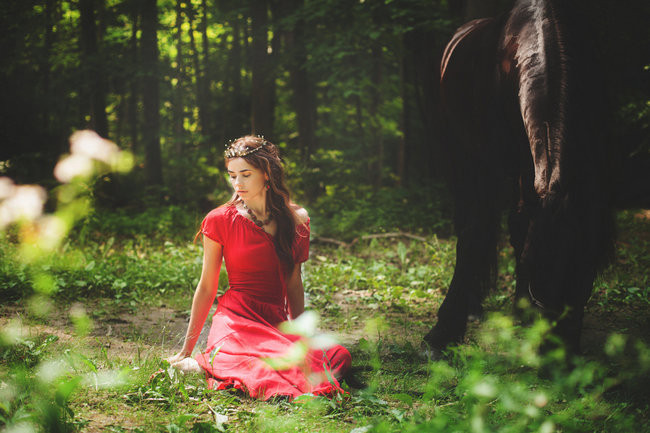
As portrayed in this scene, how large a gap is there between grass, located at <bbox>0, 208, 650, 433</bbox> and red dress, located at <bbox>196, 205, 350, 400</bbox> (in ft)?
0.37

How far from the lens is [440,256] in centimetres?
566

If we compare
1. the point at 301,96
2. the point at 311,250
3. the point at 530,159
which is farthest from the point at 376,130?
the point at 530,159

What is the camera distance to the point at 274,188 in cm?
273

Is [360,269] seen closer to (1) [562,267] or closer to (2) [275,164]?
(2) [275,164]

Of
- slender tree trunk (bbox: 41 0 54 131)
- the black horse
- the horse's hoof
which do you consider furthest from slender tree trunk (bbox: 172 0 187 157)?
the horse's hoof

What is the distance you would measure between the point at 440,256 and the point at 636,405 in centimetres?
351

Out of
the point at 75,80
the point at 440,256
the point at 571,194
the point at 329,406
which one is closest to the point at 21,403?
the point at 329,406

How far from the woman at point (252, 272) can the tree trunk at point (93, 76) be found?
735 cm

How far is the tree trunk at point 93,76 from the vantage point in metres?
8.77

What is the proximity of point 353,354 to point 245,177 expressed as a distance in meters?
1.45

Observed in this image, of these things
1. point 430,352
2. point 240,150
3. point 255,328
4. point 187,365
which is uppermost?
point 240,150

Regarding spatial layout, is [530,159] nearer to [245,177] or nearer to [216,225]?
[245,177]

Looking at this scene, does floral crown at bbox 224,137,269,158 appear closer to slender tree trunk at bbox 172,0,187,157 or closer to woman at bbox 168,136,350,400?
woman at bbox 168,136,350,400

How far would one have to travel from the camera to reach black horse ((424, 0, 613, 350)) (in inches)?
77.2
